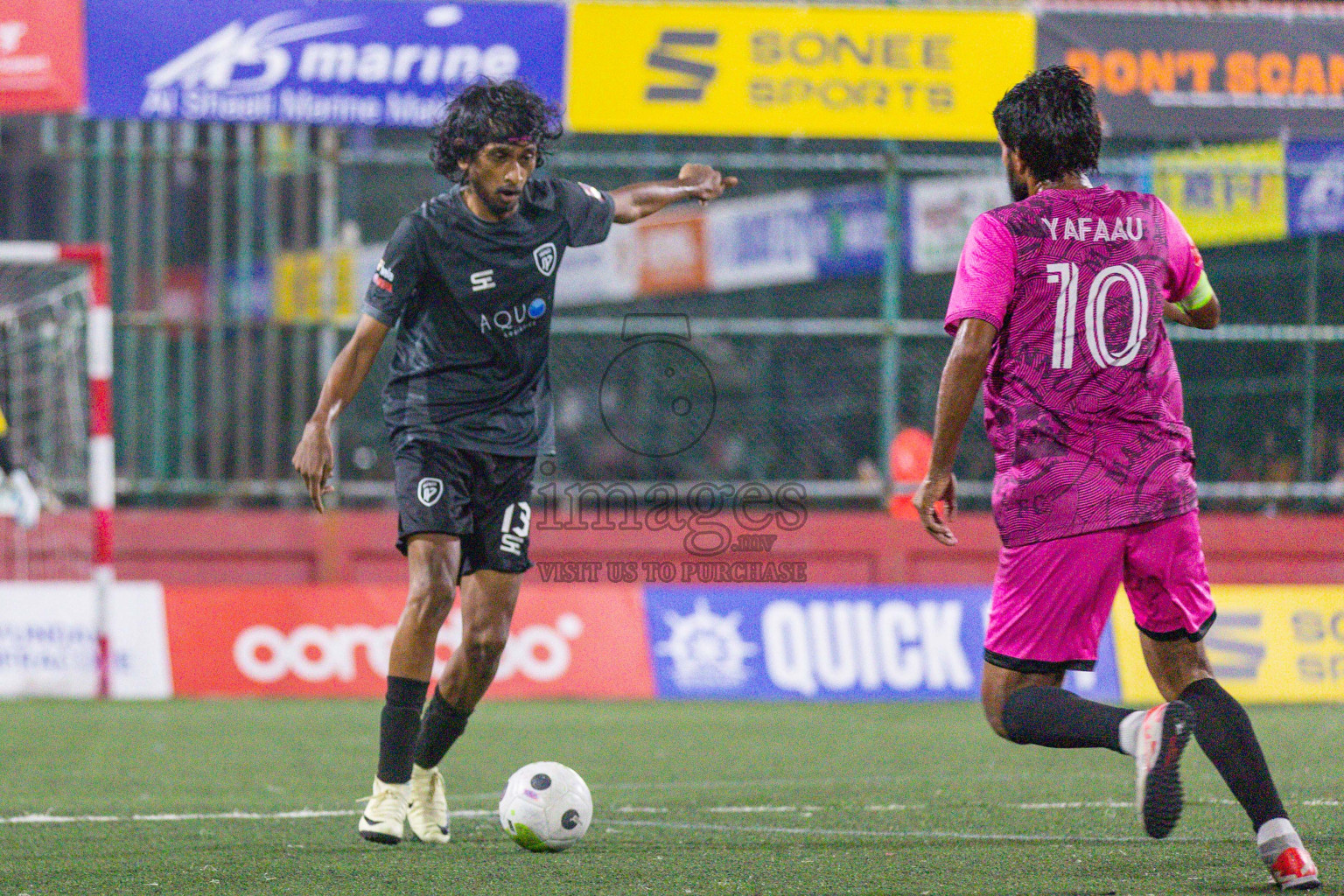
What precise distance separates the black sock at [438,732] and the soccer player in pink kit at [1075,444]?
1.95 m

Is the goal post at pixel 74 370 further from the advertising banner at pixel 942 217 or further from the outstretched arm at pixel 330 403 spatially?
the outstretched arm at pixel 330 403

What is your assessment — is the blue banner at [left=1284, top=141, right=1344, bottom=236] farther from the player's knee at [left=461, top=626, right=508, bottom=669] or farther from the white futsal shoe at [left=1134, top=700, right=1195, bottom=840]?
the white futsal shoe at [left=1134, top=700, right=1195, bottom=840]

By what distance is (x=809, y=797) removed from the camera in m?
6.88

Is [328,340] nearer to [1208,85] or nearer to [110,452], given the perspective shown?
[110,452]

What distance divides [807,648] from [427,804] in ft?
22.8

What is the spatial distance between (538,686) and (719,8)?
4.81 m

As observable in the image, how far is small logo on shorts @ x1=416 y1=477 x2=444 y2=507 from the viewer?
566cm

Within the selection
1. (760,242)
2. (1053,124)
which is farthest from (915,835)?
(760,242)

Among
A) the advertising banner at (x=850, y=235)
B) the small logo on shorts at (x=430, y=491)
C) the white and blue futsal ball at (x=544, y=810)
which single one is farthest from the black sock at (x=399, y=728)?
the advertising banner at (x=850, y=235)

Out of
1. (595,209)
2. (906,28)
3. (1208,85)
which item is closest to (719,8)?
(906,28)

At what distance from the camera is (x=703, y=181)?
251 inches

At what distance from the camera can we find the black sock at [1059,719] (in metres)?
4.32

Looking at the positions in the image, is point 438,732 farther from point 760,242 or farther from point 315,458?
point 760,242

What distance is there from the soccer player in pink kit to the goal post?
8452 millimetres
